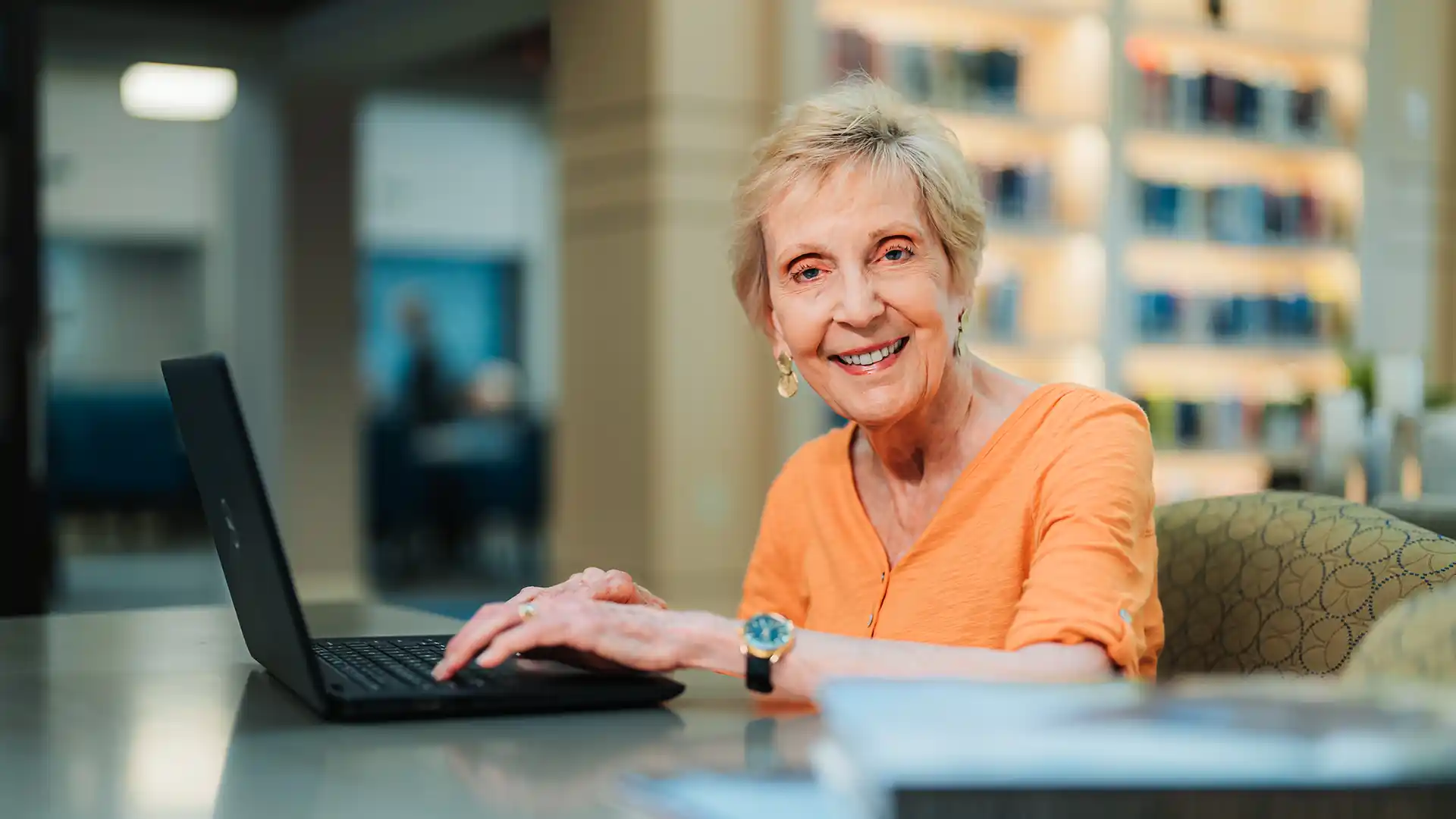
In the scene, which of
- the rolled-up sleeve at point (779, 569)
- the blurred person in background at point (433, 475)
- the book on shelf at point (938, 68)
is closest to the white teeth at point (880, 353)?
the rolled-up sleeve at point (779, 569)

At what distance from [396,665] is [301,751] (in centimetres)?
27

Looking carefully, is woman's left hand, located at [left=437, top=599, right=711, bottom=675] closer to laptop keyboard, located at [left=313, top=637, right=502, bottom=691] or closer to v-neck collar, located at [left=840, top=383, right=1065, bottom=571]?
laptop keyboard, located at [left=313, top=637, right=502, bottom=691]

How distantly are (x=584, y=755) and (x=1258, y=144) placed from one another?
21.0ft

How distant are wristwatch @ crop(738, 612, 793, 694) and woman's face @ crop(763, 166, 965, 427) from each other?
465 mm

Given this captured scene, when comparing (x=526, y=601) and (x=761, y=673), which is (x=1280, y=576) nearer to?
(x=761, y=673)

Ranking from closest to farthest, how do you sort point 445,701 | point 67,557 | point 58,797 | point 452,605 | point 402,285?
point 58,797
point 445,701
point 452,605
point 67,557
point 402,285

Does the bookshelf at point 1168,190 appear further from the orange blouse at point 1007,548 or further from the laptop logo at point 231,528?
the laptop logo at point 231,528

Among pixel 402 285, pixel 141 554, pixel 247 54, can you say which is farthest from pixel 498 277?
pixel 247 54

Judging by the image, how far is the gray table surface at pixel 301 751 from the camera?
84cm

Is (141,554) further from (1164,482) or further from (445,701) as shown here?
(445,701)

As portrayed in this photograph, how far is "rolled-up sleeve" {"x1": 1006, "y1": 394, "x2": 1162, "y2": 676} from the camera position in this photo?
1221 millimetres

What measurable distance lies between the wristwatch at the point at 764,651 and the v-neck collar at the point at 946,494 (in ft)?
1.57

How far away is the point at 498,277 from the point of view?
53.1ft

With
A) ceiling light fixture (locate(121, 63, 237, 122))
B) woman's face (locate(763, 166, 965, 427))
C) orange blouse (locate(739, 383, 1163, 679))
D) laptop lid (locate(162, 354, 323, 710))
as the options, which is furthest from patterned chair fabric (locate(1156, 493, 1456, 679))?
ceiling light fixture (locate(121, 63, 237, 122))
